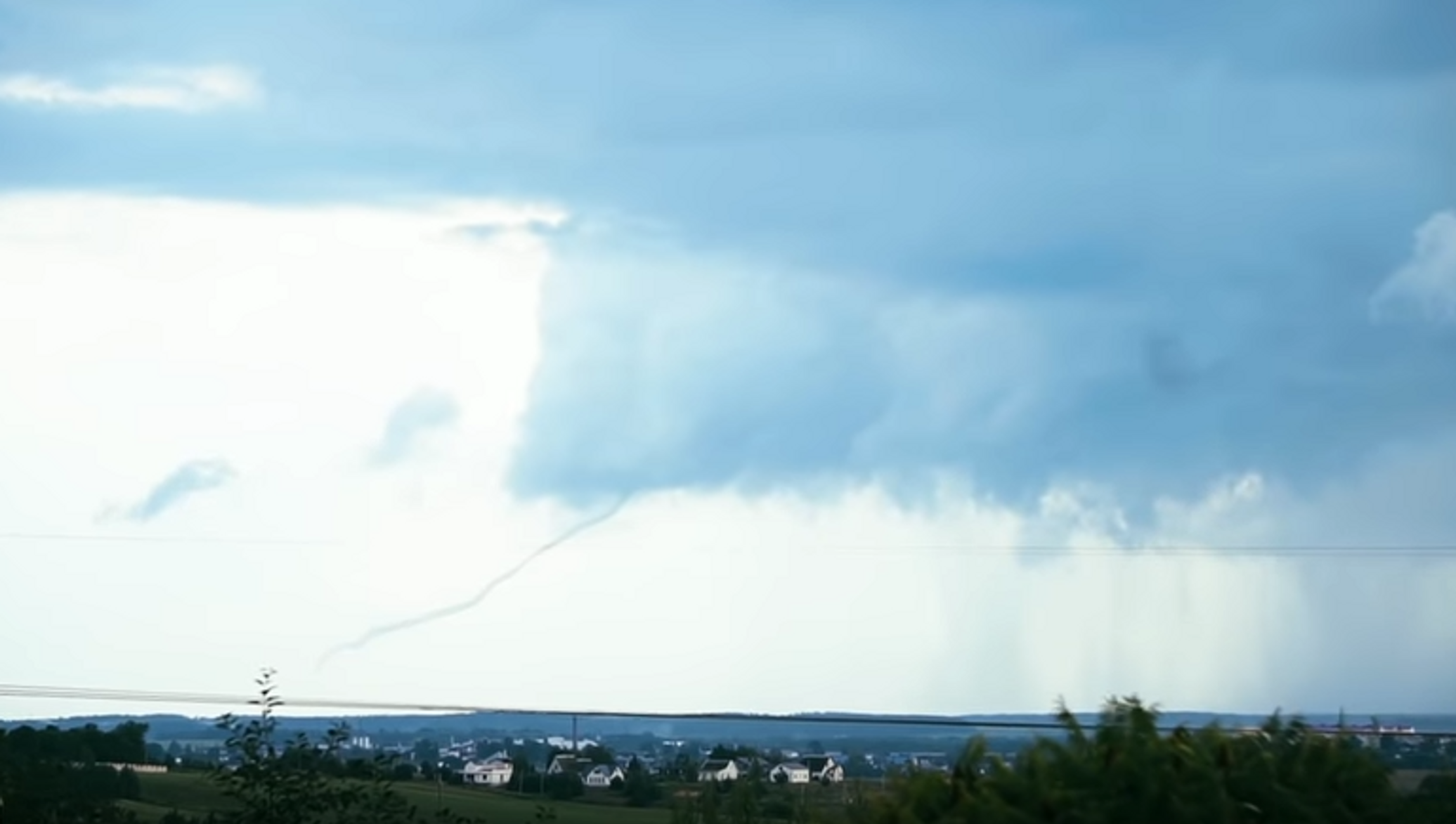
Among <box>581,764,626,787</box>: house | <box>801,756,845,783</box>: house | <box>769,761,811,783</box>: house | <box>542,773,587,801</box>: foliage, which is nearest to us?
<box>801,756,845,783</box>: house

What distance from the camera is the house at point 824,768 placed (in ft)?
40.8

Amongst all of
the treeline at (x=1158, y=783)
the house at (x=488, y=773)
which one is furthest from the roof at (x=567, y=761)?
the treeline at (x=1158, y=783)

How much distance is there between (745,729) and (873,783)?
20.5ft

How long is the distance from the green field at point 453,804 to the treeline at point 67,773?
25 centimetres

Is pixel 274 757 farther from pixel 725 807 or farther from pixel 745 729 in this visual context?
pixel 745 729

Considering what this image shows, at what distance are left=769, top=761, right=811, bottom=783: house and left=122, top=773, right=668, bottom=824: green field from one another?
87cm

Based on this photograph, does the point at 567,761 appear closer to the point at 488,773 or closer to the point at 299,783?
the point at 488,773

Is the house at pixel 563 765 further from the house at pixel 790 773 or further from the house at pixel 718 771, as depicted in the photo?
the house at pixel 790 773

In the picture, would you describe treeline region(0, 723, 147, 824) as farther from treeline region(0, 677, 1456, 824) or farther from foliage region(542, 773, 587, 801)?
treeline region(0, 677, 1456, 824)

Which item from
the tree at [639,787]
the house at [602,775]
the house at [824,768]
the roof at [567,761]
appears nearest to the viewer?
the house at [824,768]

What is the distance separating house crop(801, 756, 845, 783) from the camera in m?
12.4

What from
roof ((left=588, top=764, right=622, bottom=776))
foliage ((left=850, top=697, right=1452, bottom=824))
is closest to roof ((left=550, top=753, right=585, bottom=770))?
roof ((left=588, top=764, right=622, bottom=776))

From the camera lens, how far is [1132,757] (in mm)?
7246

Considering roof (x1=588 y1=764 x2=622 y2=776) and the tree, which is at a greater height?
roof (x1=588 y1=764 x2=622 y2=776)
